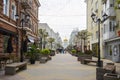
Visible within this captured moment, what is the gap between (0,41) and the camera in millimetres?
23094

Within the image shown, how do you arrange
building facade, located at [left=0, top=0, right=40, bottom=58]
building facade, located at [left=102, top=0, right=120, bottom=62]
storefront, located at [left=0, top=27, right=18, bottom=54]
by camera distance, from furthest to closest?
1. building facade, located at [left=102, top=0, right=120, bottom=62]
2. building facade, located at [left=0, top=0, right=40, bottom=58]
3. storefront, located at [left=0, top=27, right=18, bottom=54]

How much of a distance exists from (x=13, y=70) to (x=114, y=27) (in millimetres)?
22341

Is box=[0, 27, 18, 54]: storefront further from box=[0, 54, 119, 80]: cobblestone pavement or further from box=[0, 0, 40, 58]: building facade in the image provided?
box=[0, 54, 119, 80]: cobblestone pavement

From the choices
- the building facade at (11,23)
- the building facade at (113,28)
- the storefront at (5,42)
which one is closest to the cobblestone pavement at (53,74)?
the storefront at (5,42)

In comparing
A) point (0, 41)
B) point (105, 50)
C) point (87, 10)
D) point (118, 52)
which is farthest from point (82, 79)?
point (87, 10)

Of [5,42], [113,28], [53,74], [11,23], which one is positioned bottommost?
[53,74]

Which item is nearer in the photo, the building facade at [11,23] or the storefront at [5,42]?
the storefront at [5,42]

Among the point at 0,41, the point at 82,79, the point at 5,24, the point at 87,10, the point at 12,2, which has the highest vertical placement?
the point at 87,10

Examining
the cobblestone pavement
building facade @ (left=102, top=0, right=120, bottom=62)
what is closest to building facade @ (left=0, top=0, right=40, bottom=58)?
the cobblestone pavement

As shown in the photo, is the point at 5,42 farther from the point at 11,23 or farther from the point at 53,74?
the point at 53,74

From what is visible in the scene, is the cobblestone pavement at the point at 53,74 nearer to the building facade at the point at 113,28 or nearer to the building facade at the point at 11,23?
the building facade at the point at 11,23

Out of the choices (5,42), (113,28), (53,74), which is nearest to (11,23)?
(5,42)

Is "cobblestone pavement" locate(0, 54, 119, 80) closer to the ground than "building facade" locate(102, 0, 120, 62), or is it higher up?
closer to the ground

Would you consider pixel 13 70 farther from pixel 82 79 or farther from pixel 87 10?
pixel 87 10
